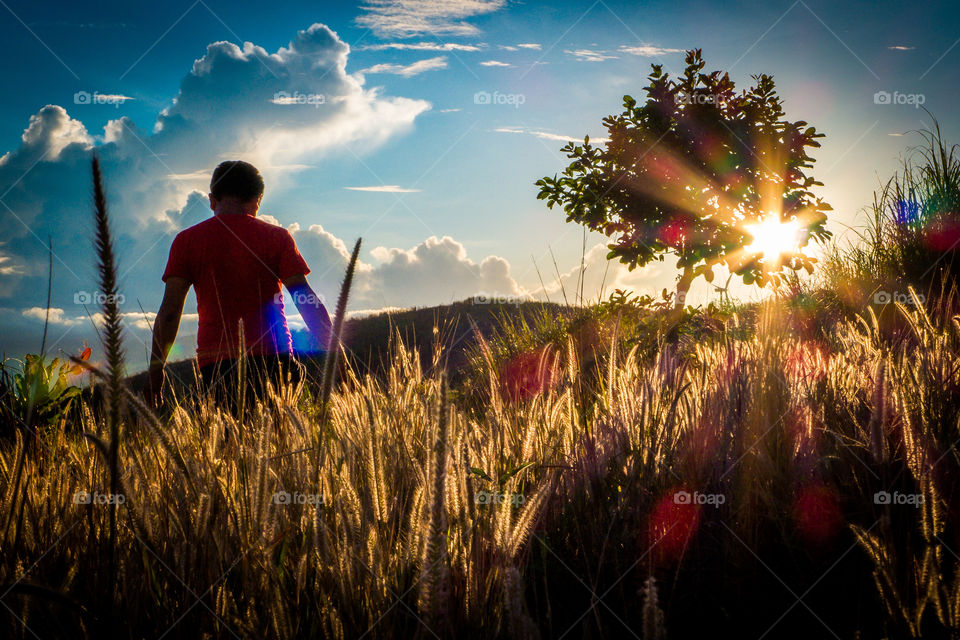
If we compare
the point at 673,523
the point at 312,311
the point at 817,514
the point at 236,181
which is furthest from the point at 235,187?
the point at 817,514

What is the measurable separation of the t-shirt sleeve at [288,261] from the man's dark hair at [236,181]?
386mm

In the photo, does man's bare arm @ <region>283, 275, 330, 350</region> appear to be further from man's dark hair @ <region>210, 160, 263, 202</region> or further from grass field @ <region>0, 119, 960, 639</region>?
grass field @ <region>0, 119, 960, 639</region>

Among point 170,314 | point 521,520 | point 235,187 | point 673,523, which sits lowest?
point 673,523

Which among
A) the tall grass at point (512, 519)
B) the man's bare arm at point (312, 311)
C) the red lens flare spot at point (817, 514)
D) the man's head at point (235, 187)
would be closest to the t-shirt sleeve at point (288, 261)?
the man's bare arm at point (312, 311)

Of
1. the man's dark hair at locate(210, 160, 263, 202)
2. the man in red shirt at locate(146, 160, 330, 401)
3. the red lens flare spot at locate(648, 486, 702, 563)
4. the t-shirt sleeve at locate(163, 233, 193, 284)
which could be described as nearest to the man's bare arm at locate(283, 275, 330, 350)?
the man in red shirt at locate(146, 160, 330, 401)

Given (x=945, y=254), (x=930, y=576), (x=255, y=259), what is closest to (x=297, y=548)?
(x=930, y=576)

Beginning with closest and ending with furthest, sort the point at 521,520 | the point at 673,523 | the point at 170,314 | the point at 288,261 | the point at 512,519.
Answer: the point at 521,520 < the point at 512,519 < the point at 673,523 < the point at 170,314 < the point at 288,261

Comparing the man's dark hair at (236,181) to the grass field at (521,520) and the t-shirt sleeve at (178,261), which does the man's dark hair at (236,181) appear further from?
the grass field at (521,520)

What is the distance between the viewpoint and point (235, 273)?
390 centimetres

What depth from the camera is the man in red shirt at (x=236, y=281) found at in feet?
12.5

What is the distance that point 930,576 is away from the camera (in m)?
1.25

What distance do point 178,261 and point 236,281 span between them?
38 cm

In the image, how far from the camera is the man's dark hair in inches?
159

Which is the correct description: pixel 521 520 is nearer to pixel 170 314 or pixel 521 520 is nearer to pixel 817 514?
pixel 817 514
